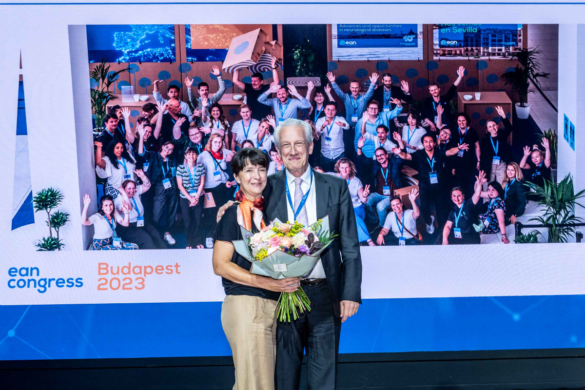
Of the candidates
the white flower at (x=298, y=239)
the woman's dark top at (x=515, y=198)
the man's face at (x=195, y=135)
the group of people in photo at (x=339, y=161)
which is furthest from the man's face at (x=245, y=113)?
the woman's dark top at (x=515, y=198)

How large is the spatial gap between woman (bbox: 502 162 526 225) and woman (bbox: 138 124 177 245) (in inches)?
88.1

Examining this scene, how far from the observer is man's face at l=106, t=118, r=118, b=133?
370cm

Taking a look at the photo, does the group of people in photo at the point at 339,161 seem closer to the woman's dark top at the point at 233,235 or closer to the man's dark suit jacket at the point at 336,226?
the man's dark suit jacket at the point at 336,226

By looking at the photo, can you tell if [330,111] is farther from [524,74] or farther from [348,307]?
[348,307]

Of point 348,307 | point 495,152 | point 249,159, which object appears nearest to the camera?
point 249,159

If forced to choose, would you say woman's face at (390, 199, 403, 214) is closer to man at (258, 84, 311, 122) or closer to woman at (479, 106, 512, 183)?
woman at (479, 106, 512, 183)

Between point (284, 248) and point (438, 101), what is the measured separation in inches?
73.4

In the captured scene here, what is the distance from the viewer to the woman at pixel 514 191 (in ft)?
12.4

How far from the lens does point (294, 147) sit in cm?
277

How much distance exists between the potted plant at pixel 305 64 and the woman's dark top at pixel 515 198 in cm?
148

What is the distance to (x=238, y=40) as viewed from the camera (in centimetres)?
368

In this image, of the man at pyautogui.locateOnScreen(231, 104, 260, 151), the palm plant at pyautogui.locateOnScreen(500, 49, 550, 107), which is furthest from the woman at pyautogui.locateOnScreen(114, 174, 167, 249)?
the palm plant at pyautogui.locateOnScreen(500, 49, 550, 107)

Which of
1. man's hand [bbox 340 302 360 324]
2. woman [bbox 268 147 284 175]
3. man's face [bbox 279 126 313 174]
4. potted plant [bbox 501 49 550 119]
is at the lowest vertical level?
man's hand [bbox 340 302 360 324]

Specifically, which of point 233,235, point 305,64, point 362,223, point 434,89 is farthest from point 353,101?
point 233,235
